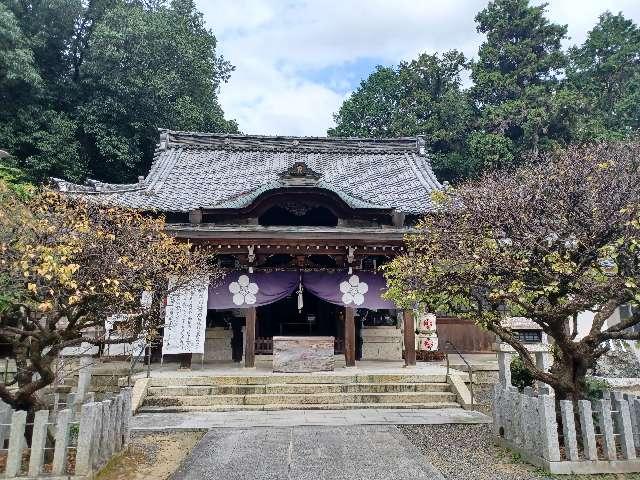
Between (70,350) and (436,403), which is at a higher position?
(70,350)

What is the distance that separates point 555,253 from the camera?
5.95m

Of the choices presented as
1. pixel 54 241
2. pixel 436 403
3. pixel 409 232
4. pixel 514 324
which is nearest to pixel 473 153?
pixel 514 324

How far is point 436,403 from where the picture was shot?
1017 cm

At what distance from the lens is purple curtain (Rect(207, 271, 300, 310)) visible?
12531mm

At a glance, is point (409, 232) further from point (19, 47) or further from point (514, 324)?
point (19, 47)

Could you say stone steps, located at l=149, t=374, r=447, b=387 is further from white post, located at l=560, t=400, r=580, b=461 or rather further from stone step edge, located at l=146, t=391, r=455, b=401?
white post, located at l=560, t=400, r=580, b=461

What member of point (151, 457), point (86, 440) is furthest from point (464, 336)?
point (86, 440)

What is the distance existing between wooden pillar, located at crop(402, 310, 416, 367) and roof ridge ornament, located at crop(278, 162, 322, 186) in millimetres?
4702

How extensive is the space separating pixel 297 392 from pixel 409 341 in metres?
3.68

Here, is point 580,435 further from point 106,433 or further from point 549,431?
point 106,433

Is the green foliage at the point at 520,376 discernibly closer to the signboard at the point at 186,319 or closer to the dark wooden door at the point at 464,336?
the dark wooden door at the point at 464,336

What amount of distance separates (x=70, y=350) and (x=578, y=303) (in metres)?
12.3

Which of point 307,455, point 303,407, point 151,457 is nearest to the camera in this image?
point 307,455

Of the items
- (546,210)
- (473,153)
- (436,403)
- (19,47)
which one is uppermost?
(19,47)
